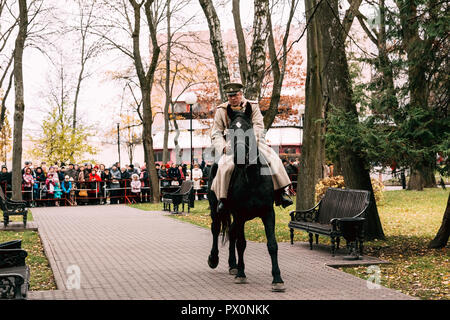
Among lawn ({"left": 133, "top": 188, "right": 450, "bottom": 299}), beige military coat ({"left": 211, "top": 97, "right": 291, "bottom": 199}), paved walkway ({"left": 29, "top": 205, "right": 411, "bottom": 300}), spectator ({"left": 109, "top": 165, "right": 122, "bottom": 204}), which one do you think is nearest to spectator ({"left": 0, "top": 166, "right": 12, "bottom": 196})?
spectator ({"left": 109, "top": 165, "right": 122, "bottom": 204})

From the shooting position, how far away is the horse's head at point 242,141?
8305 millimetres

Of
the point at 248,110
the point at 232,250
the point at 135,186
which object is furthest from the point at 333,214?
the point at 135,186

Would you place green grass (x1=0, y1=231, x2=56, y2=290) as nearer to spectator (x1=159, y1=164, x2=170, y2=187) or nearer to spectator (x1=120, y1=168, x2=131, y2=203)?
spectator (x1=120, y1=168, x2=131, y2=203)

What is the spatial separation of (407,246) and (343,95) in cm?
Result: 355

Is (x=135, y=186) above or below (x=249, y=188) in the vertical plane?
below

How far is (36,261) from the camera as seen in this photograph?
1147 cm

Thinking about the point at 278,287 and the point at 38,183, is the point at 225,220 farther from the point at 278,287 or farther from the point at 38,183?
the point at 38,183

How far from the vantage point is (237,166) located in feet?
27.6

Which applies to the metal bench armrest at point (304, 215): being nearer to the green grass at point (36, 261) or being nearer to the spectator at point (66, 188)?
the green grass at point (36, 261)

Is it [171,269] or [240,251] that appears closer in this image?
[240,251]

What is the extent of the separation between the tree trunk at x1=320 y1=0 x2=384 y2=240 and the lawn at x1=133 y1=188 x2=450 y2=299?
593 mm

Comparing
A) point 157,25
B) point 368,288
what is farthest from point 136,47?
point 368,288

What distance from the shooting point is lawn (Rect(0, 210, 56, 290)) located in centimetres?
916

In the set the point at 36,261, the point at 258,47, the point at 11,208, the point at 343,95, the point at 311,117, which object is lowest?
the point at 36,261
